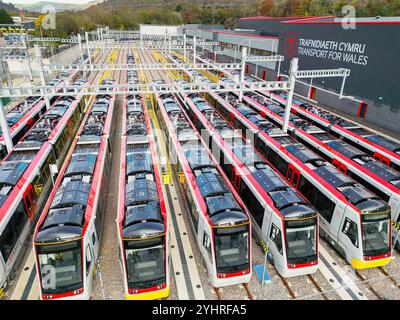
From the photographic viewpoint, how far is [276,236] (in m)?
10.8

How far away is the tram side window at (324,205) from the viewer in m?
12.1

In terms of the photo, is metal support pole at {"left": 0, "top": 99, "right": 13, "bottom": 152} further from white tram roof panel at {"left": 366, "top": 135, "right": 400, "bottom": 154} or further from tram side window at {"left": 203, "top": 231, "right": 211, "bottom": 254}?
white tram roof panel at {"left": 366, "top": 135, "right": 400, "bottom": 154}

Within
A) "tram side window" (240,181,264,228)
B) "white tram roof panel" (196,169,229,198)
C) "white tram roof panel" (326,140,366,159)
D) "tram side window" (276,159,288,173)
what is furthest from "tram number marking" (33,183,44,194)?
"white tram roof panel" (326,140,366,159)

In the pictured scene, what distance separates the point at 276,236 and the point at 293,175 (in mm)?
4650

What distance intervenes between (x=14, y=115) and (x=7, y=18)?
83.0 meters

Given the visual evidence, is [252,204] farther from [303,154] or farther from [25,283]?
[25,283]

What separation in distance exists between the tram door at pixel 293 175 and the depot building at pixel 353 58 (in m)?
11.3

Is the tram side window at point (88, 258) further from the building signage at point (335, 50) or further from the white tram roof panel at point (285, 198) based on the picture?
the building signage at point (335, 50)

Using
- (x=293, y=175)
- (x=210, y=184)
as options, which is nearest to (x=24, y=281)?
(x=210, y=184)

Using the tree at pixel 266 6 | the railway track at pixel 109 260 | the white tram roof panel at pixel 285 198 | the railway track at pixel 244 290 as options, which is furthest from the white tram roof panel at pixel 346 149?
the tree at pixel 266 6

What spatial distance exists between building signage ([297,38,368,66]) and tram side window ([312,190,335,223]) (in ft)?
69.7

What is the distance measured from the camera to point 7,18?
275ft
